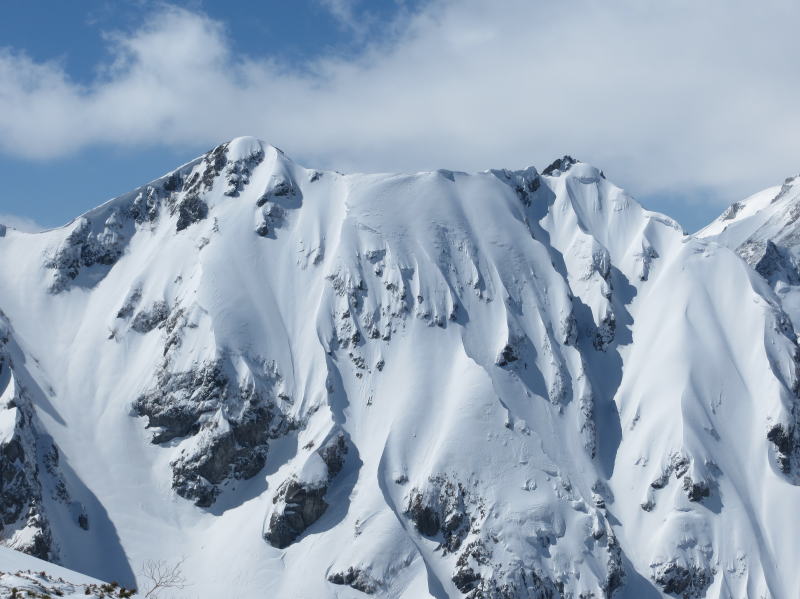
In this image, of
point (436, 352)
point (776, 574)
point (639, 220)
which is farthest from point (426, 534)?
point (639, 220)

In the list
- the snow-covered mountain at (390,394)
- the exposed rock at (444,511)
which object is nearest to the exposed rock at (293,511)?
the snow-covered mountain at (390,394)

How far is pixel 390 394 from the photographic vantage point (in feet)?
451

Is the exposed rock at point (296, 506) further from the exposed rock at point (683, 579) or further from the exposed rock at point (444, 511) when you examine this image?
the exposed rock at point (683, 579)

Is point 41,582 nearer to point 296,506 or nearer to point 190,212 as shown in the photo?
point 296,506

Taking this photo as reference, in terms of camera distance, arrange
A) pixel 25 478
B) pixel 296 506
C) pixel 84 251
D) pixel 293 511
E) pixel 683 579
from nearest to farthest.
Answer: pixel 25 478 → pixel 683 579 → pixel 293 511 → pixel 296 506 → pixel 84 251

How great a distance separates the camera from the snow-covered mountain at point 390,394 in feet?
393

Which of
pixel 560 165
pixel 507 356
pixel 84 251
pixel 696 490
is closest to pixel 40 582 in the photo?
pixel 696 490

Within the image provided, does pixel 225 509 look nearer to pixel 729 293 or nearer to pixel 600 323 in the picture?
pixel 600 323

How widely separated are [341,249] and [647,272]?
60.6m

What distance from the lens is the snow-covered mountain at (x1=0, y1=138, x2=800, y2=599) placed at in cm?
11969

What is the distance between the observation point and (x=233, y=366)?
137 meters

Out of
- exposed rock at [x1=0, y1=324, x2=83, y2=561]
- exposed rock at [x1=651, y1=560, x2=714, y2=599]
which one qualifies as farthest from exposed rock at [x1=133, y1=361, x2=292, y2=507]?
exposed rock at [x1=651, y1=560, x2=714, y2=599]

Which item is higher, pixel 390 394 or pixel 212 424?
pixel 212 424

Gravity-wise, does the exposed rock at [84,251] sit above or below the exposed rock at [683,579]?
above
